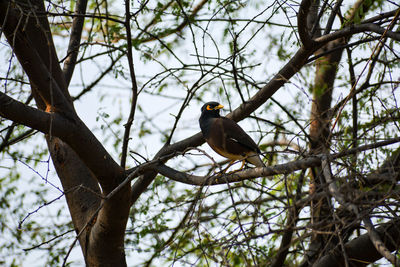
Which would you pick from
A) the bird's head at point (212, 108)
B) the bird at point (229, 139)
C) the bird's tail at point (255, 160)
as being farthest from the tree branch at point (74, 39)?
the bird's tail at point (255, 160)

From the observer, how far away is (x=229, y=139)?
5336mm

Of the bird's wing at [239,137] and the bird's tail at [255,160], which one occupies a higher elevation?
the bird's wing at [239,137]

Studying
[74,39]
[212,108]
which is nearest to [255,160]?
[212,108]

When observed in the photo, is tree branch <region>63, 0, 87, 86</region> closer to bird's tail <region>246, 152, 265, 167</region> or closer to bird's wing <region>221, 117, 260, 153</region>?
bird's wing <region>221, 117, 260, 153</region>

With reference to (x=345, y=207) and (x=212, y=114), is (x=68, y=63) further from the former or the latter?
(x=345, y=207)

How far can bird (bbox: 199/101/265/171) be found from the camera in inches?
199

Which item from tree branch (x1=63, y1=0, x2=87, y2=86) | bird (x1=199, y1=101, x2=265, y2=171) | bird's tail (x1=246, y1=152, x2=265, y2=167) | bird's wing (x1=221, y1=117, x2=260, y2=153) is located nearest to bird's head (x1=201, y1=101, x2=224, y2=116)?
bird (x1=199, y1=101, x2=265, y2=171)

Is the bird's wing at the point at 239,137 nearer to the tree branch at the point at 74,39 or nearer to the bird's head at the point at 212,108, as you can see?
the bird's head at the point at 212,108

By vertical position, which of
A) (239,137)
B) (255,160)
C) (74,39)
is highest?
(74,39)

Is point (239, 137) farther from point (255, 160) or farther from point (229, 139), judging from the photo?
point (255, 160)

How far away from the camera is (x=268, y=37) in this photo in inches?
242

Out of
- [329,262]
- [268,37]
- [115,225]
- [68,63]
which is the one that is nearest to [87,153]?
[115,225]

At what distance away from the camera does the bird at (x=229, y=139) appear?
507 cm

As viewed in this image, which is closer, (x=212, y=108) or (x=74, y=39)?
(x=74, y=39)
